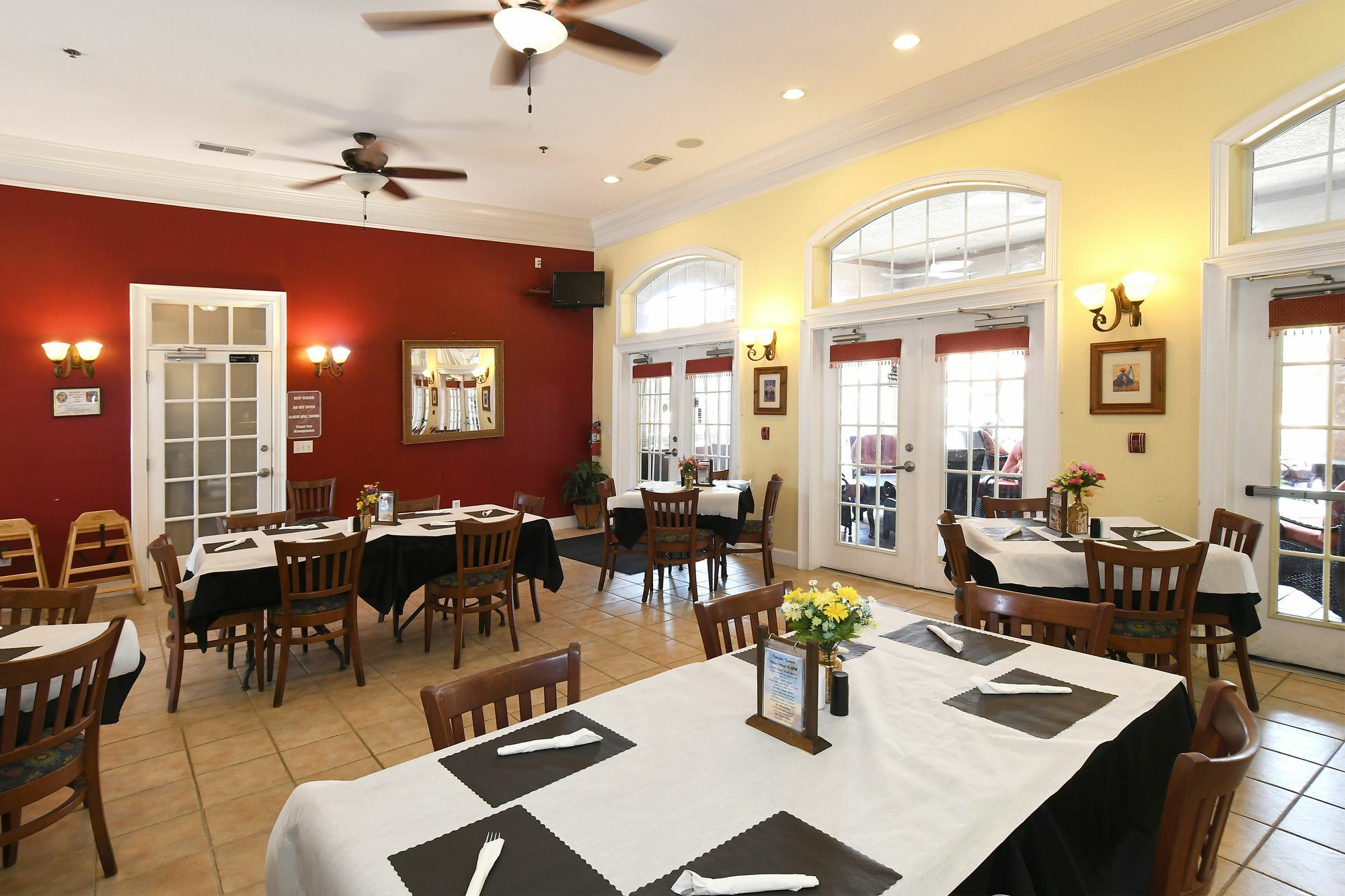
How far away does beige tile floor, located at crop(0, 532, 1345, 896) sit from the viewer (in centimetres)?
241

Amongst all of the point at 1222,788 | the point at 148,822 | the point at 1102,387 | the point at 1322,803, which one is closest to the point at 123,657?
A: the point at 148,822

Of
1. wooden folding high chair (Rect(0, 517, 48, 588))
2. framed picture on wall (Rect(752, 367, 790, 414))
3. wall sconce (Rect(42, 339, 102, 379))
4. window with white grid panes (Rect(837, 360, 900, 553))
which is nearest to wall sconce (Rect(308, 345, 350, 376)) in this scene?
wall sconce (Rect(42, 339, 102, 379))

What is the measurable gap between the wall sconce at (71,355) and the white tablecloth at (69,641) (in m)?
4.26

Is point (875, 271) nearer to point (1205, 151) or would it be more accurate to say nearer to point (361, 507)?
point (1205, 151)

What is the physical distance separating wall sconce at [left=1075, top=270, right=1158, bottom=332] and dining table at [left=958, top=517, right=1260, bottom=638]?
1.34 metres

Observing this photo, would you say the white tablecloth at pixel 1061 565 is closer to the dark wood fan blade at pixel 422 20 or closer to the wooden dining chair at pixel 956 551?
the wooden dining chair at pixel 956 551

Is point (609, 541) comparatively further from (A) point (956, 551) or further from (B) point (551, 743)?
(B) point (551, 743)

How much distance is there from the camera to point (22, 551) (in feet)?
18.7

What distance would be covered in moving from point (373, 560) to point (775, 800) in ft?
12.2

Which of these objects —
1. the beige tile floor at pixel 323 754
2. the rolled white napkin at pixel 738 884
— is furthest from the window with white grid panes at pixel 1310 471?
the rolled white napkin at pixel 738 884

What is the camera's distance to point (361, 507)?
15.4ft

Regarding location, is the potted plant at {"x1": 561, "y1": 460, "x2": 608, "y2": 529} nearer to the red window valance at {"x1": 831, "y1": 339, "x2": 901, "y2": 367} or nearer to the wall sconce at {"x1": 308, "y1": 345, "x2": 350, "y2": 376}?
the wall sconce at {"x1": 308, "y1": 345, "x2": 350, "y2": 376}

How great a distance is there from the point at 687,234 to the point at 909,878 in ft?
23.3

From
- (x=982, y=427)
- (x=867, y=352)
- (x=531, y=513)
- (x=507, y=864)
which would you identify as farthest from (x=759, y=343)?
(x=507, y=864)
